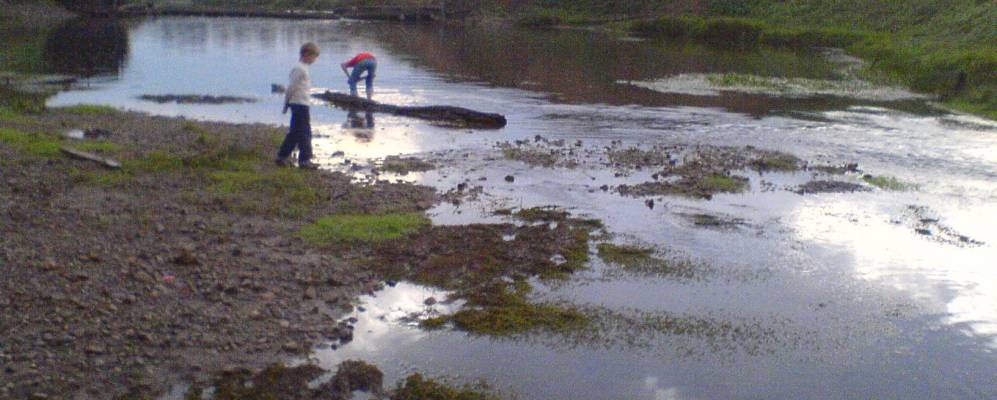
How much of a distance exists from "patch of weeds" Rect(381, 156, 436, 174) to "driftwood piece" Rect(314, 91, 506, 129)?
4356mm

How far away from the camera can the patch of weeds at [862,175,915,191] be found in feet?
51.1

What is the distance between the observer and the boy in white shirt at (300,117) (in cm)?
1500

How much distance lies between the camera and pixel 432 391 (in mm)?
7488

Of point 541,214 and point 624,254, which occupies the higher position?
point 541,214

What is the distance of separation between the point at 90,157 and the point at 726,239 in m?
8.32

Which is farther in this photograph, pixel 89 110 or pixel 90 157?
pixel 89 110

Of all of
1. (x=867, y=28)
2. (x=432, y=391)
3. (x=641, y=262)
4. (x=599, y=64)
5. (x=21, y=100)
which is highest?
(x=867, y=28)

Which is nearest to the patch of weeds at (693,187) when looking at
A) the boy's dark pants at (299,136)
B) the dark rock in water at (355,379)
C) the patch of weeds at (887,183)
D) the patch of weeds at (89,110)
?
the patch of weeds at (887,183)

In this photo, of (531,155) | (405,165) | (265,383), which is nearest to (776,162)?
(531,155)

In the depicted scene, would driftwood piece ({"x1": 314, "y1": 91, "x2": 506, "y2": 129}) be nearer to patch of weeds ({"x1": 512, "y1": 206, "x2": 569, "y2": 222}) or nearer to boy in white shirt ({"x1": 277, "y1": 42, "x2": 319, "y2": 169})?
boy in white shirt ({"x1": 277, "y1": 42, "x2": 319, "y2": 169})

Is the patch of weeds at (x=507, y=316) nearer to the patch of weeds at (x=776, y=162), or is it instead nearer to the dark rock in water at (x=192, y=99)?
the patch of weeds at (x=776, y=162)

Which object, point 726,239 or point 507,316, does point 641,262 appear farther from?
point 507,316

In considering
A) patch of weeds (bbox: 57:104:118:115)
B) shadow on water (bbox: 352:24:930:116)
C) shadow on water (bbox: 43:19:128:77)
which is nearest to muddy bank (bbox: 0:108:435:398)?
patch of weeds (bbox: 57:104:118:115)

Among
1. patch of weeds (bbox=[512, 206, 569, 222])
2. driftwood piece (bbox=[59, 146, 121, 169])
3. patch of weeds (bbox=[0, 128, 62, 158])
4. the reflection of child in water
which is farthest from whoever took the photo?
the reflection of child in water
